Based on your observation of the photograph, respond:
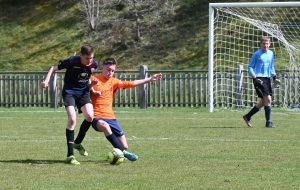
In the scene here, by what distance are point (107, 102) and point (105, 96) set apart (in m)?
0.09

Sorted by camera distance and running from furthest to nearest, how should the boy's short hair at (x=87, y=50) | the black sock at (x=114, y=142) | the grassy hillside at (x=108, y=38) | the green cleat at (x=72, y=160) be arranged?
the grassy hillside at (x=108, y=38)
the black sock at (x=114, y=142)
the boy's short hair at (x=87, y=50)
the green cleat at (x=72, y=160)

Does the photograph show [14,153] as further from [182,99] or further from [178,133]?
[182,99]

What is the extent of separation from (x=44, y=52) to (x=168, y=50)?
5.82 meters

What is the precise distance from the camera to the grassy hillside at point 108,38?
34.4 metres

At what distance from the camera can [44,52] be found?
36062 mm

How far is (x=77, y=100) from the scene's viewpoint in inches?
424

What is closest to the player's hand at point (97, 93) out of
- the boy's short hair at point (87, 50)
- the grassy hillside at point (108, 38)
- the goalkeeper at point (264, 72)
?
the boy's short hair at point (87, 50)

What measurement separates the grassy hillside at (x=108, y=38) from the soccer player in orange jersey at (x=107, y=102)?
21897 mm

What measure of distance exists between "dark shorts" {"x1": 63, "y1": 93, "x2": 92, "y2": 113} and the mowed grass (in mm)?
781

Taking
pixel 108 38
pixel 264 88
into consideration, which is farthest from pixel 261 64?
pixel 108 38

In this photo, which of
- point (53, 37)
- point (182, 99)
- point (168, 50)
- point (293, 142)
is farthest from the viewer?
point (53, 37)

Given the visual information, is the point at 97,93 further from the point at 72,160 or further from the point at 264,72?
the point at 264,72

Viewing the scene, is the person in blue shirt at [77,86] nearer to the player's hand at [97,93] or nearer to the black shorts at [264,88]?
the player's hand at [97,93]

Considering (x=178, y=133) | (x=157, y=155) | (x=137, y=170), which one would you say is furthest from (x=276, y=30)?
(x=137, y=170)
